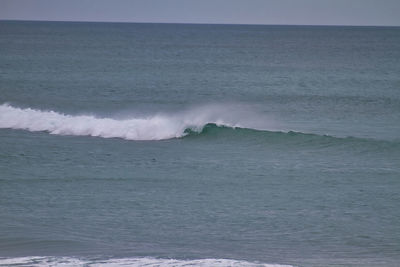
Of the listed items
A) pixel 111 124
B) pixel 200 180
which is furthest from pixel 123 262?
pixel 111 124

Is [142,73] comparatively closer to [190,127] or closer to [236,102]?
[236,102]

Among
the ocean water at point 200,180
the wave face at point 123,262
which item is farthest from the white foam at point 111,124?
the wave face at point 123,262

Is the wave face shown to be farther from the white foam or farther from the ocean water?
the white foam

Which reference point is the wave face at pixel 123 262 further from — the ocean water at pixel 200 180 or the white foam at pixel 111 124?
the white foam at pixel 111 124

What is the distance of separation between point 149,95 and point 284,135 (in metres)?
21.0

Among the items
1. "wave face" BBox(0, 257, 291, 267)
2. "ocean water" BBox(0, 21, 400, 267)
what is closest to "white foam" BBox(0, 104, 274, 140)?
"ocean water" BBox(0, 21, 400, 267)

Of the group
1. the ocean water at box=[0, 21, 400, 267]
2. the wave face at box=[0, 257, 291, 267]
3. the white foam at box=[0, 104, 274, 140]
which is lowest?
the wave face at box=[0, 257, 291, 267]

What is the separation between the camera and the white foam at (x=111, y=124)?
32031mm

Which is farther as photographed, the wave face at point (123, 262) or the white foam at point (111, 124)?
the white foam at point (111, 124)

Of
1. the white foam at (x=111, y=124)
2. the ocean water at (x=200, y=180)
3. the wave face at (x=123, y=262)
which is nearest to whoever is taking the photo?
the wave face at (x=123, y=262)

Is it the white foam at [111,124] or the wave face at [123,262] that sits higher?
the white foam at [111,124]

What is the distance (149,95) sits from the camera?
166 feet

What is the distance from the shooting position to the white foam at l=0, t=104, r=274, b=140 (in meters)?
32.0

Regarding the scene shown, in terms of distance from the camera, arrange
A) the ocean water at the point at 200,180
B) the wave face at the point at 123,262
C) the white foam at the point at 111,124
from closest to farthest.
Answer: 1. the wave face at the point at 123,262
2. the ocean water at the point at 200,180
3. the white foam at the point at 111,124
